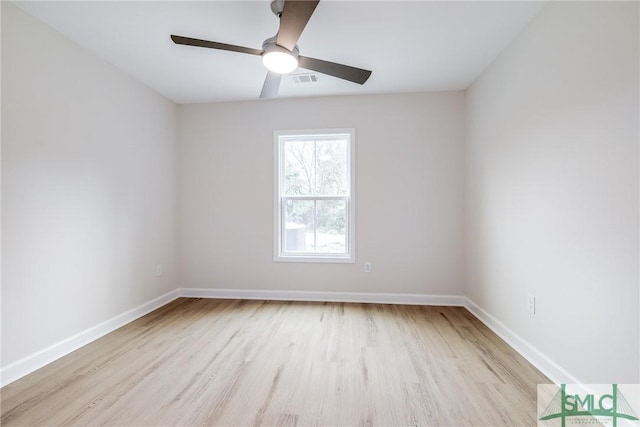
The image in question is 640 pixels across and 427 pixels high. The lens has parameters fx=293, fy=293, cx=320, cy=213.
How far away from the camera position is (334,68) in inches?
83.4

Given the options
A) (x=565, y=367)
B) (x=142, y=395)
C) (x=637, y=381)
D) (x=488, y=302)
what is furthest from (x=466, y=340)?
(x=142, y=395)

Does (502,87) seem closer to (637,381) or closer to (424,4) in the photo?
(424,4)

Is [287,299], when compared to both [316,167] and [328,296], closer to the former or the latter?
[328,296]

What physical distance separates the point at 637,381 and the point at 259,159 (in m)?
3.55

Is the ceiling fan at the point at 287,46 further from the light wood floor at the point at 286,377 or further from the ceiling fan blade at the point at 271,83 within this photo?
the light wood floor at the point at 286,377

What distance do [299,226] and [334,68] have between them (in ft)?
6.78

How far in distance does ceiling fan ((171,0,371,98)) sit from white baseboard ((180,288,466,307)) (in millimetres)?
2418

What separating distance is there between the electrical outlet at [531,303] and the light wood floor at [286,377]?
376mm

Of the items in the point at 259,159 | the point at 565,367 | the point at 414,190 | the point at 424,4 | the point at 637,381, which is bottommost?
the point at 565,367

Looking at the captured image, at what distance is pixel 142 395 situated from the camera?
5.81ft

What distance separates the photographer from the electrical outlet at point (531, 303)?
214cm

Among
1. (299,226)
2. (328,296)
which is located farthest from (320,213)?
(328,296)

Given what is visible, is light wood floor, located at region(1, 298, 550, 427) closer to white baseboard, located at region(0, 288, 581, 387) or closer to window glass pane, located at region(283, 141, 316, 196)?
white baseboard, located at region(0, 288, 581, 387)

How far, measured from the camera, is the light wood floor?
1596 mm
